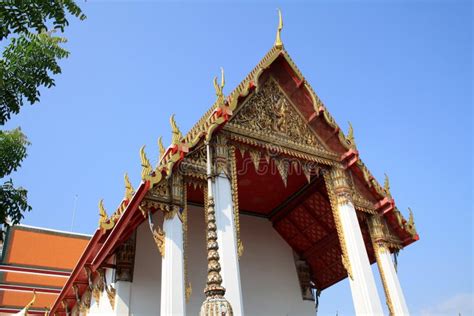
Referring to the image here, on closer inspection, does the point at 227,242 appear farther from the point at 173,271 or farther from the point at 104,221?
the point at 104,221

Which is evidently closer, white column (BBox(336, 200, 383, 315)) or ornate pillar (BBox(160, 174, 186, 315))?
ornate pillar (BBox(160, 174, 186, 315))

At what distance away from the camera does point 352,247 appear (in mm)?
7094

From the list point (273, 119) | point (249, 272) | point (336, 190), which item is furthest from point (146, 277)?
point (336, 190)

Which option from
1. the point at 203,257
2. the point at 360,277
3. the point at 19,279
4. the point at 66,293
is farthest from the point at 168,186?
the point at 19,279

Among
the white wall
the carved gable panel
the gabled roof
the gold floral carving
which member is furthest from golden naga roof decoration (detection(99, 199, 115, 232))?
the gold floral carving

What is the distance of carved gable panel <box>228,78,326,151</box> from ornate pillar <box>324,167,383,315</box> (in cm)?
70

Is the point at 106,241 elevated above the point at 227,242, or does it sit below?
above

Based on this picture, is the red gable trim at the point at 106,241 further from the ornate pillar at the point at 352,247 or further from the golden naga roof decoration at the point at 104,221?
the ornate pillar at the point at 352,247

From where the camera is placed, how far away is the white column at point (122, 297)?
21.5 feet

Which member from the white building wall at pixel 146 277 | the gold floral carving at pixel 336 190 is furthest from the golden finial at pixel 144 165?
the gold floral carving at pixel 336 190

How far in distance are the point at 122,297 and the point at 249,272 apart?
2829 millimetres

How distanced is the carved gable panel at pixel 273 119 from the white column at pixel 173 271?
76.5 inches

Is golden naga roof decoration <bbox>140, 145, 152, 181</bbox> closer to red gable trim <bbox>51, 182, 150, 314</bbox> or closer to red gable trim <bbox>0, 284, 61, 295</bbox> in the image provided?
red gable trim <bbox>51, 182, 150, 314</bbox>

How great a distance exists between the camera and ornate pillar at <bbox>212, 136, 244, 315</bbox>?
17.6 feet
